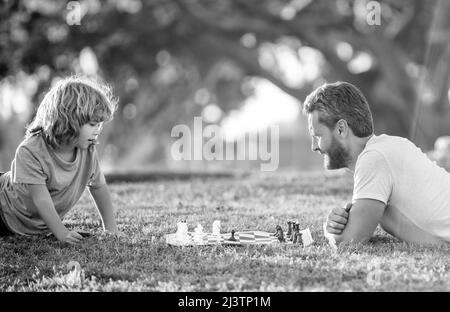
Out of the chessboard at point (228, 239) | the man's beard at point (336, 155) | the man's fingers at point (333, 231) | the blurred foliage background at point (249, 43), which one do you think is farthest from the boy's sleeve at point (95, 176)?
the blurred foliage background at point (249, 43)

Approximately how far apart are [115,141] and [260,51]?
11.3 m

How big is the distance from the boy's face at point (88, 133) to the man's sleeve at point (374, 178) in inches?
79.9

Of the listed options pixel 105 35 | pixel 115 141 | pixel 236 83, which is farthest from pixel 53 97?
pixel 115 141

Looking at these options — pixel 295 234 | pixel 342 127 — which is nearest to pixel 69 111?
pixel 295 234

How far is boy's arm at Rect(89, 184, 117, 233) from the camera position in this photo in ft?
17.6

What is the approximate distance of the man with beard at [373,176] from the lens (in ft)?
14.3

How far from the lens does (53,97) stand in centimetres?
507

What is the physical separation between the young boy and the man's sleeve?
200cm

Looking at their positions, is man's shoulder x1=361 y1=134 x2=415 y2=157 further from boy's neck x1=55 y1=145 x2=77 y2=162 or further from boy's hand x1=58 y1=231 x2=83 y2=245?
boy's neck x1=55 y1=145 x2=77 y2=162

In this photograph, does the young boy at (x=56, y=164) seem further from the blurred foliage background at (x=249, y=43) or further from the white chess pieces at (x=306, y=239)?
the blurred foliage background at (x=249, y=43)

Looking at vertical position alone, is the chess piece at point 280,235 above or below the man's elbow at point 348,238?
below

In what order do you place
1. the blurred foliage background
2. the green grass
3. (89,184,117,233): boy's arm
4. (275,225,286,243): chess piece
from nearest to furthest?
the green grass < (275,225,286,243): chess piece < (89,184,117,233): boy's arm < the blurred foliage background

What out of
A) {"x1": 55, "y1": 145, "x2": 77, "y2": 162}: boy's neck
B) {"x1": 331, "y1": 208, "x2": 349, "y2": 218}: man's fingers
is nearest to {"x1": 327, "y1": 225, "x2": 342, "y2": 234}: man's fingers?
{"x1": 331, "y1": 208, "x2": 349, "y2": 218}: man's fingers

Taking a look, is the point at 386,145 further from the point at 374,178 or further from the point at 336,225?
the point at 336,225
